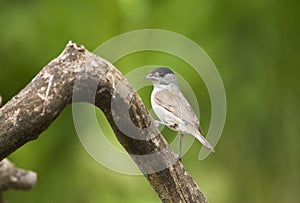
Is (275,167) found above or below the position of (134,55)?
below

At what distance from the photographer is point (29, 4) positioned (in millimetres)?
3598

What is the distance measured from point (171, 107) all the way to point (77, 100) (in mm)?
223

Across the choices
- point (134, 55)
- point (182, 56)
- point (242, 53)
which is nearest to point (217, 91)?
point (182, 56)

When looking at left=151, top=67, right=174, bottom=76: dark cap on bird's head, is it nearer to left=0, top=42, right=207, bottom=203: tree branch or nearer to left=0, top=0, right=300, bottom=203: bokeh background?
left=0, top=42, right=207, bottom=203: tree branch

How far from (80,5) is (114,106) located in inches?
78.7

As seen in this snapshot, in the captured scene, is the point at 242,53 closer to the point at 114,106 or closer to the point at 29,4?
the point at 29,4

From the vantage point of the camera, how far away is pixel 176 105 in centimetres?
173

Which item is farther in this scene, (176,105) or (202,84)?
(202,84)

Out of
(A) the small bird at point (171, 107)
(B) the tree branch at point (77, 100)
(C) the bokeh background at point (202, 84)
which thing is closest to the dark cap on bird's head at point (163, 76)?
(A) the small bird at point (171, 107)

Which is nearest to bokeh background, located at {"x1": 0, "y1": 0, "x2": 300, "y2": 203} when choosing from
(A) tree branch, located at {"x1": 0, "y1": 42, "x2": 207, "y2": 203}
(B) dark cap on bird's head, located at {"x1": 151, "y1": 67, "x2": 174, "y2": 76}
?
(B) dark cap on bird's head, located at {"x1": 151, "y1": 67, "x2": 174, "y2": 76}

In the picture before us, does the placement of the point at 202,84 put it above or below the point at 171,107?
above

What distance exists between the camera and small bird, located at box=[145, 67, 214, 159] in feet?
5.62

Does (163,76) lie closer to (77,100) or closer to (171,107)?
(171,107)

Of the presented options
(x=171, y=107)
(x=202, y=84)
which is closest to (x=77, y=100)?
(x=171, y=107)
